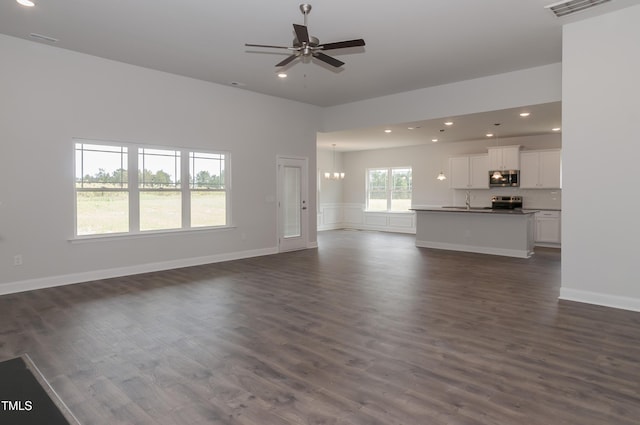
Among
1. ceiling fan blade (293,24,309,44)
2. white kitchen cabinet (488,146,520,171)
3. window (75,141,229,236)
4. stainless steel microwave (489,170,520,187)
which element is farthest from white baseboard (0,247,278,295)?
white kitchen cabinet (488,146,520,171)

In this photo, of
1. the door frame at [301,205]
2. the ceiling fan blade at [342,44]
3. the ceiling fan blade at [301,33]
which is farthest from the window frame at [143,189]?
the ceiling fan blade at [342,44]

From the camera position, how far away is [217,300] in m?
4.61

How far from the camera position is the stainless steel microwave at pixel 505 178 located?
9.88m

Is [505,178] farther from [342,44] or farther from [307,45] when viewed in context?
[307,45]

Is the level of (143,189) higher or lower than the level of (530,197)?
higher

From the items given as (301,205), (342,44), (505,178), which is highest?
(342,44)

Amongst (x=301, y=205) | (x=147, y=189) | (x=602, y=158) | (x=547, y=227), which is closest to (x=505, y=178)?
(x=547, y=227)

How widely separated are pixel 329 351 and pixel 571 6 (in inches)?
171

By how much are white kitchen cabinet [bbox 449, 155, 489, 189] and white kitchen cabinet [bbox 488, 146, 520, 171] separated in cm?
21

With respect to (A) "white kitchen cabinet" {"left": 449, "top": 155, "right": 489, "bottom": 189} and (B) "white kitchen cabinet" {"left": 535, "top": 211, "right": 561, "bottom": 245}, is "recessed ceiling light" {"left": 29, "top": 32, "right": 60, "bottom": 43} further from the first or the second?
(B) "white kitchen cabinet" {"left": 535, "top": 211, "right": 561, "bottom": 245}

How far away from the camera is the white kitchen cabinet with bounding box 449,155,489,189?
34.2 feet

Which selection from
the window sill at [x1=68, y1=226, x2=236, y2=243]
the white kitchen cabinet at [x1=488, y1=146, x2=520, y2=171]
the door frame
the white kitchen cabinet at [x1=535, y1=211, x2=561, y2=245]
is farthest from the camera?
the white kitchen cabinet at [x1=488, y1=146, x2=520, y2=171]

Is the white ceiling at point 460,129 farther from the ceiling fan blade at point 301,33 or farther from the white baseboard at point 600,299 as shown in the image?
the ceiling fan blade at point 301,33

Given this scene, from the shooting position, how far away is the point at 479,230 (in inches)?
334
